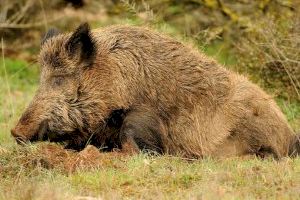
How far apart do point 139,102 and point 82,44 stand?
853 mm

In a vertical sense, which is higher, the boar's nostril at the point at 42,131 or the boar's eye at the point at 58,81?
Result: the boar's eye at the point at 58,81

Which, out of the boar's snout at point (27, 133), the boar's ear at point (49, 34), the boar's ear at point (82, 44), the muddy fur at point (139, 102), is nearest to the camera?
the boar's snout at point (27, 133)

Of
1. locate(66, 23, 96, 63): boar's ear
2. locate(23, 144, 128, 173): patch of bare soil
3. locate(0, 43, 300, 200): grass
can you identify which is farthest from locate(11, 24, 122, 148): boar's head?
locate(23, 144, 128, 173): patch of bare soil

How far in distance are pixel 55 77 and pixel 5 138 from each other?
1.62m

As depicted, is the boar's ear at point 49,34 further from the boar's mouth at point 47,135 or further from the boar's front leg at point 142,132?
the boar's front leg at point 142,132

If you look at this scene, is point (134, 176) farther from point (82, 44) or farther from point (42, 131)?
Result: point (82, 44)

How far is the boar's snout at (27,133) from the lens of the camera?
26.2ft

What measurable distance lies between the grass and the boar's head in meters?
0.27

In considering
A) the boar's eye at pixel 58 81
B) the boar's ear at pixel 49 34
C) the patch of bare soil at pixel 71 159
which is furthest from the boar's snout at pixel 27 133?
the boar's ear at pixel 49 34

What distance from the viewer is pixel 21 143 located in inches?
316

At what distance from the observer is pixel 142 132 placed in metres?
8.19

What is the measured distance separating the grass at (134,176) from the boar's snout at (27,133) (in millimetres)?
92

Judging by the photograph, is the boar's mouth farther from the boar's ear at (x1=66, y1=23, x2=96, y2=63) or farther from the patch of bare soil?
the boar's ear at (x1=66, y1=23, x2=96, y2=63)

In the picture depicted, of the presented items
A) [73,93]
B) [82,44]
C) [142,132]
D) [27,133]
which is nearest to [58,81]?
[73,93]
